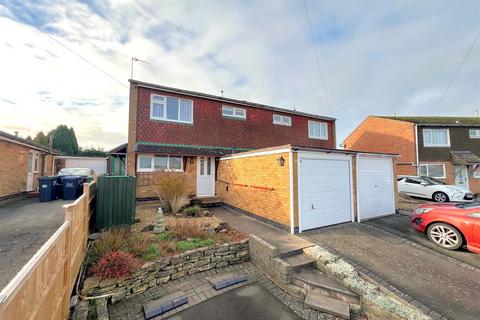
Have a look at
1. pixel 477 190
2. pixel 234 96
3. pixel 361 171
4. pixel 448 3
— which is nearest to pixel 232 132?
pixel 234 96

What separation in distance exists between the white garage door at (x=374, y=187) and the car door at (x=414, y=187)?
6.42 meters

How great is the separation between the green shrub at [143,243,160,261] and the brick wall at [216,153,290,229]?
3.95 m

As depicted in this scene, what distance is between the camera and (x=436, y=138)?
18125mm

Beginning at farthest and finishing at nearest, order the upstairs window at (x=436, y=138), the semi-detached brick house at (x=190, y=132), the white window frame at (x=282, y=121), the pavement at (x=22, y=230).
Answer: the upstairs window at (x=436, y=138) < the white window frame at (x=282, y=121) < the semi-detached brick house at (x=190, y=132) < the pavement at (x=22, y=230)

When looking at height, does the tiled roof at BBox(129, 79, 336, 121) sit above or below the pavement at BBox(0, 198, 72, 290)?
above

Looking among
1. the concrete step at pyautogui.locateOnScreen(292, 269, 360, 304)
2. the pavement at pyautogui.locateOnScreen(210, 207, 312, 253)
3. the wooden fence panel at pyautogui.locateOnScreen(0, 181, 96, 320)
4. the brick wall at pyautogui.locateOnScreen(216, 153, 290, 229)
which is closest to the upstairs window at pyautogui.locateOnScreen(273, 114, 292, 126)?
the brick wall at pyautogui.locateOnScreen(216, 153, 290, 229)

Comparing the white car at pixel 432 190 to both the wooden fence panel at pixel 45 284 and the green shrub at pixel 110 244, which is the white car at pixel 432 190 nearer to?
the green shrub at pixel 110 244

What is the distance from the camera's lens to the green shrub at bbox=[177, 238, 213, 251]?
207 inches

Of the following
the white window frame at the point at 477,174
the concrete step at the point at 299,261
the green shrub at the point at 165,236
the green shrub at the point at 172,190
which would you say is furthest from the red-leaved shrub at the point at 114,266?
the white window frame at the point at 477,174

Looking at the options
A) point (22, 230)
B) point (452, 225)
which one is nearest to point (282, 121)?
point (452, 225)

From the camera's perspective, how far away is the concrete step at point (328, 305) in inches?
139

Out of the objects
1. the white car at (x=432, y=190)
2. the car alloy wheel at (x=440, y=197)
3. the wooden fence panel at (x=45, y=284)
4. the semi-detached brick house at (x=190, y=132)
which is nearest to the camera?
the wooden fence panel at (x=45, y=284)

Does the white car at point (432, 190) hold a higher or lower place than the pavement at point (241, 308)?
higher

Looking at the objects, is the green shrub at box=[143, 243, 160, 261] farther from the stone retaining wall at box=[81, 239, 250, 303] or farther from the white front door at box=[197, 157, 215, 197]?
the white front door at box=[197, 157, 215, 197]
